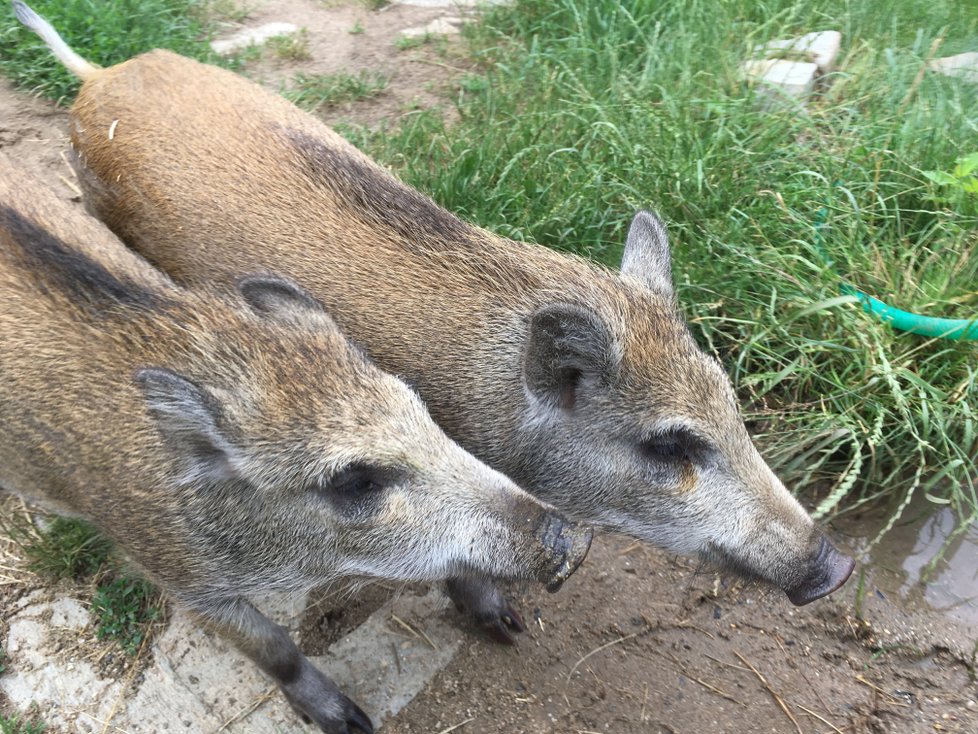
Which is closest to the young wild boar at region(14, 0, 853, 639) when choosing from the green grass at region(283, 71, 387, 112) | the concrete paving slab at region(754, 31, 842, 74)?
the green grass at region(283, 71, 387, 112)

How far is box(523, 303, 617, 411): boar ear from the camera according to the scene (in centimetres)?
246

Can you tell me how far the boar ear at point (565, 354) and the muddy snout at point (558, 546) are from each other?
18.2 inches

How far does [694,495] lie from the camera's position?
2.53 metres

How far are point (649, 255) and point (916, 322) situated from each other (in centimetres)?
112

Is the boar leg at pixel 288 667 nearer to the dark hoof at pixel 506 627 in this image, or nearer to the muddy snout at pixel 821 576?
the dark hoof at pixel 506 627

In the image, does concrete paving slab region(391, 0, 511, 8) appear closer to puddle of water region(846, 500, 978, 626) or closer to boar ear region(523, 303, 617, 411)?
boar ear region(523, 303, 617, 411)

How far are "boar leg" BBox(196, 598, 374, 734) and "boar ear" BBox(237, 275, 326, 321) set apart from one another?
2.89 ft

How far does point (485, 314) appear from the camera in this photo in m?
2.82

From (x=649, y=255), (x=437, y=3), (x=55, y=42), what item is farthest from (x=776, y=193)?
(x=437, y=3)

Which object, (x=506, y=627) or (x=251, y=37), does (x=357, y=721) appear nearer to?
(x=506, y=627)

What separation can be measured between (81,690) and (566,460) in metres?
1.76

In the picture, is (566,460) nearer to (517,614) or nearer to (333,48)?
(517,614)

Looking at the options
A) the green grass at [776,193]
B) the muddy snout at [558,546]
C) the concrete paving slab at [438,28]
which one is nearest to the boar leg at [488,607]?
the muddy snout at [558,546]

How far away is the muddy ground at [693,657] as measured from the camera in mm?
2721
